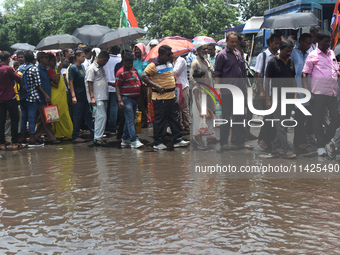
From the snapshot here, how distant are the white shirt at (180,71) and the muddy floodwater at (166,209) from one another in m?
2.50

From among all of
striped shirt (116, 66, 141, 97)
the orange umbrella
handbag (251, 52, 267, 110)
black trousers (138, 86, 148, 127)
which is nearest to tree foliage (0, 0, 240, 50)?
black trousers (138, 86, 148, 127)

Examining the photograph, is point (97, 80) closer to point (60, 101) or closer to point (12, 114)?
point (60, 101)

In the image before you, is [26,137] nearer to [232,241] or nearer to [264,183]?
[264,183]

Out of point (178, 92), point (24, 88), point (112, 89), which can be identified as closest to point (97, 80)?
point (112, 89)

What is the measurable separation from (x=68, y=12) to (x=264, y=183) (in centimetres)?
4459

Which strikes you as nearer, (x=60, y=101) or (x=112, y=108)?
(x=60, y=101)

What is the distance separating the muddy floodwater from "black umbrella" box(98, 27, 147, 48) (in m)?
3.67

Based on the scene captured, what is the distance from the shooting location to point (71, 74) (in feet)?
31.7

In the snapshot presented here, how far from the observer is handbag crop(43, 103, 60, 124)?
970 centimetres

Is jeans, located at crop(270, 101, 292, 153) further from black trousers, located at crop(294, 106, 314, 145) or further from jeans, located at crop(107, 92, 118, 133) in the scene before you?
jeans, located at crop(107, 92, 118, 133)

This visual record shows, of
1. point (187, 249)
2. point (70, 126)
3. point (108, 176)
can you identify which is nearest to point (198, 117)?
point (108, 176)

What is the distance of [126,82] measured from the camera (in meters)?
8.84

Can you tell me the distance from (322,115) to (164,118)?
2703 mm

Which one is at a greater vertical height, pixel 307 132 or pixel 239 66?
Result: pixel 239 66
